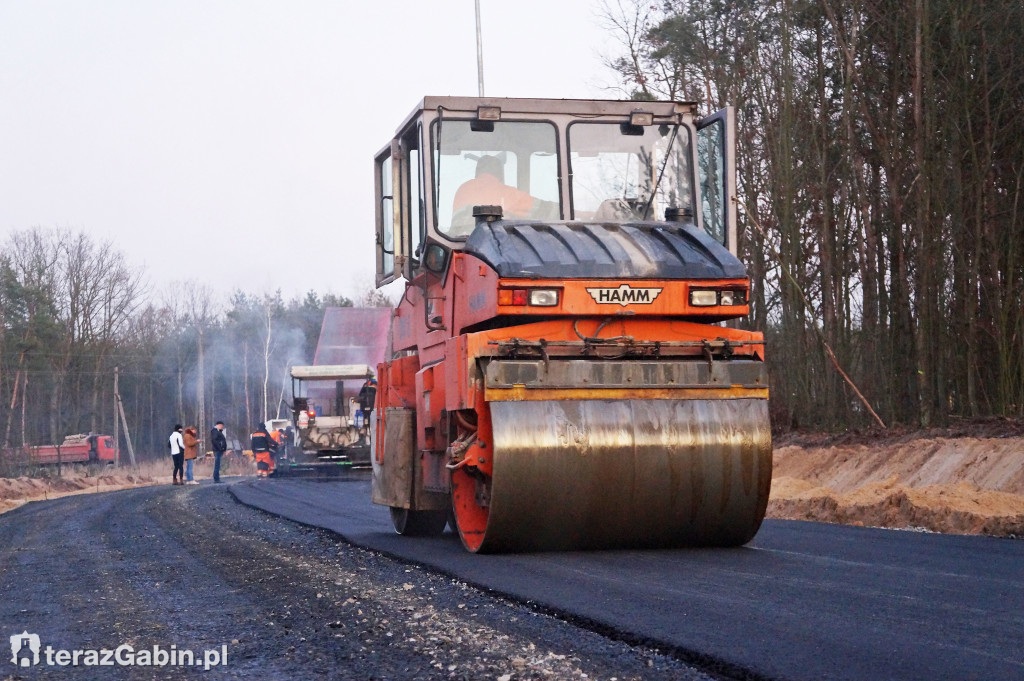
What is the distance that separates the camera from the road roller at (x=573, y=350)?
7352 millimetres

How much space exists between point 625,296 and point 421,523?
3.44 metres

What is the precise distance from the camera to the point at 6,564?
9438 mm

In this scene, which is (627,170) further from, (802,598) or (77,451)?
(77,451)

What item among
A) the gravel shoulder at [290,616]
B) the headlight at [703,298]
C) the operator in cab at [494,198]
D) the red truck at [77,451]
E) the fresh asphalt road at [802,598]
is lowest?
the gravel shoulder at [290,616]

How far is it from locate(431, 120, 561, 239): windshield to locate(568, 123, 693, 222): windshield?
0.20 m

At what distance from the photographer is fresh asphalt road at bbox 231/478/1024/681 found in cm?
415

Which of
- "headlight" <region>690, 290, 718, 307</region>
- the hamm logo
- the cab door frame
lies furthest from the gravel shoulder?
the cab door frame

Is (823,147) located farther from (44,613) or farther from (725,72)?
(44,613)

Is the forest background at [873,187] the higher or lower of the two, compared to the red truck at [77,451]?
higher

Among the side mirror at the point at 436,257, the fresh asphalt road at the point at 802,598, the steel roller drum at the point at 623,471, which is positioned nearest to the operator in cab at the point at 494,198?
Answer: the side mirror at the point at 436,257

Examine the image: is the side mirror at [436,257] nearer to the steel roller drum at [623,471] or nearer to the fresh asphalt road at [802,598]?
the steel roller drum at [623,471]

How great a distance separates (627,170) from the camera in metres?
9.05

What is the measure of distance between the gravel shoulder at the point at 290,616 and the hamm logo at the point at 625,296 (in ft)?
6.57

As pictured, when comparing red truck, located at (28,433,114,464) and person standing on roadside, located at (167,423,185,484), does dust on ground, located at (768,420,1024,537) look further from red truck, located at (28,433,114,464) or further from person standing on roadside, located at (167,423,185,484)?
red truck, located at (28,433,114,464)
